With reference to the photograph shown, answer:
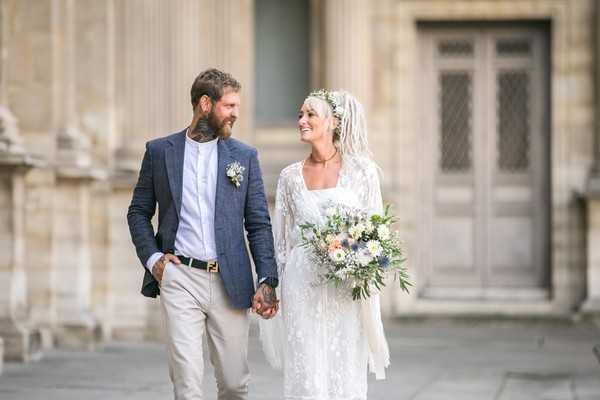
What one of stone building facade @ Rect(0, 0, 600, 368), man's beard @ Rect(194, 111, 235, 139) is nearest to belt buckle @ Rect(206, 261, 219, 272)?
man's beard @ Rect(194, 111, 235, 139)

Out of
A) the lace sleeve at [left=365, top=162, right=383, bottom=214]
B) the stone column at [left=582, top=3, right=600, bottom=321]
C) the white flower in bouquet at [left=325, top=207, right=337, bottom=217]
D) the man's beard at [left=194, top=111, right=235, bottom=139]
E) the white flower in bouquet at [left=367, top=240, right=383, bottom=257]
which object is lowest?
the stone column at [left=582, top=3, right=600, bottom=321]

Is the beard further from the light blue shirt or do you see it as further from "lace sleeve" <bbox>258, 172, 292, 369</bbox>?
"lace sleeve" <bbox>258, 172, 292, 369</bbox>

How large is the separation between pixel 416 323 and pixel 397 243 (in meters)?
9.77

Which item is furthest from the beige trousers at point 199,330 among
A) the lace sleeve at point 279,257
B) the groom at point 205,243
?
the lace sleeve at point 279,257

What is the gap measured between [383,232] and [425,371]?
5180mm

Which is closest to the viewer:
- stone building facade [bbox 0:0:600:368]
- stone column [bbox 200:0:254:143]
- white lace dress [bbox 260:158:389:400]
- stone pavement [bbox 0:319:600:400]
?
white lace dress [bbox 260:158:389:400]

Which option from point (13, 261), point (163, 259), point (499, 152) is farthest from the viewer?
point (499, 152)

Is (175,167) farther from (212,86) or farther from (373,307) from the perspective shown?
Result: (373,307)

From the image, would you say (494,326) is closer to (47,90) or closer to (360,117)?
(47,90)

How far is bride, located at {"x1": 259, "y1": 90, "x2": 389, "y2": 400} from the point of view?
21.8 ft

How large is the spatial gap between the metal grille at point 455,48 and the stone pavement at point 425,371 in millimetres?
3635

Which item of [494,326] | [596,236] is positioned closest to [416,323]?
[494,326]

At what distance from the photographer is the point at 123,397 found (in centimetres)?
956

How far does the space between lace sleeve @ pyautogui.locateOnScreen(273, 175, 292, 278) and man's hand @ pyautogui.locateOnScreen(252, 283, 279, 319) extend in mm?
434
